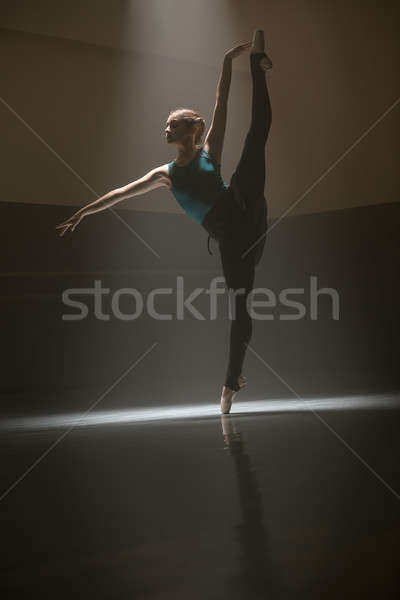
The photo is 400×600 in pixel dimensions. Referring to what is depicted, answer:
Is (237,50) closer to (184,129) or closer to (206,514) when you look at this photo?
(184,129)

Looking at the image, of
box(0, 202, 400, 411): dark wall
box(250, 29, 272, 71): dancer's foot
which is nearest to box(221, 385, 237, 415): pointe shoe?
box(0, 202, 400, 411): dark wall

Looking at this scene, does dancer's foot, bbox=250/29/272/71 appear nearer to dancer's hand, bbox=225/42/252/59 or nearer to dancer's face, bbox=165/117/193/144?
dancer's hand, bbox=225/42/252/59

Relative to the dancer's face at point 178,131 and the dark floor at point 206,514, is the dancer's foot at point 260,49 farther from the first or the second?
the dark floor at point 206,514

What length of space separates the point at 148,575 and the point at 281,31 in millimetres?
3614

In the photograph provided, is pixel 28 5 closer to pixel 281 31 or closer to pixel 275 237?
pixel 281 31

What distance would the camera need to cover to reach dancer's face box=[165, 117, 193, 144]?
2109 millimetres

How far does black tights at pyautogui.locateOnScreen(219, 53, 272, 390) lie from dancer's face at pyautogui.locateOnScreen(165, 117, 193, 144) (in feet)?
0.60

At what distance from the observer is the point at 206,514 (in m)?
0.94

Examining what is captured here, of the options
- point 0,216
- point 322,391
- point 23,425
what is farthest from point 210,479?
point 0,216

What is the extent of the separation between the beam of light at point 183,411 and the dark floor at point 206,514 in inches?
9.5

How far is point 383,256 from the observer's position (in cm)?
372

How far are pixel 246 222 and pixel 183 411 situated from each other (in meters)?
0.58

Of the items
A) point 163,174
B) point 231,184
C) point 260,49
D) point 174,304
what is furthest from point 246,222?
point 174,304

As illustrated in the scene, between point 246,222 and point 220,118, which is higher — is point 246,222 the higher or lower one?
the lower one
